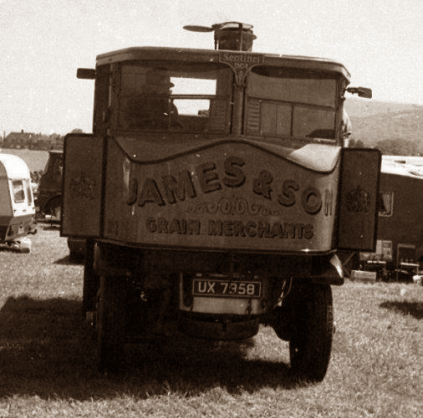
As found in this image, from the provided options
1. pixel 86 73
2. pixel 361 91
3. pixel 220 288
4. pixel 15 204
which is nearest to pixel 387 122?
pixel 15 204

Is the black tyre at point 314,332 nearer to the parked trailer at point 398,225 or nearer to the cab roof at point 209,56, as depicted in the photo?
the cab roof at point 209,56

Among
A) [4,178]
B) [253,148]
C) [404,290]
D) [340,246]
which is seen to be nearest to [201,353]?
[340,246]

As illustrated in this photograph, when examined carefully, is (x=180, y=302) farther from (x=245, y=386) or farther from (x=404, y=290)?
(x=404, y=290)

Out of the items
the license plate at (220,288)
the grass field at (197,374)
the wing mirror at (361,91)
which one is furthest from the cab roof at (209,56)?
the grass field at (197,374)

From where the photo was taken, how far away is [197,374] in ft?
24.1

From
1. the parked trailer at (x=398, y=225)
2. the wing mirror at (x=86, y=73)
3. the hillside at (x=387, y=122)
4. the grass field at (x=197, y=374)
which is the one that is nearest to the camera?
the grass field at (x=197, y=374)

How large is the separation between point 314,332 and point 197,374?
1.16 m

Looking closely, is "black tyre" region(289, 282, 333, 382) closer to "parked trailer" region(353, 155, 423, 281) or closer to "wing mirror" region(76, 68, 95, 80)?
"wing mirror" region(76, 68, 95, 80)

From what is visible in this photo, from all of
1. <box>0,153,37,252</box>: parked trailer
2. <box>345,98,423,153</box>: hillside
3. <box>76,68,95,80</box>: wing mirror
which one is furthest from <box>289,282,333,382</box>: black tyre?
<box>345,98,423,153</box>: hillside

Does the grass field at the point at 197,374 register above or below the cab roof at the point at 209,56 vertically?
below

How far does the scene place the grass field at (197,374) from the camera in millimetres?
6191

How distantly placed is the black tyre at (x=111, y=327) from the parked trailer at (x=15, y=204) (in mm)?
12443

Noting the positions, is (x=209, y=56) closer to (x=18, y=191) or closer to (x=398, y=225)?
(x=398, y=225)

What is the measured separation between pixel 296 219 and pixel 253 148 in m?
0.70
